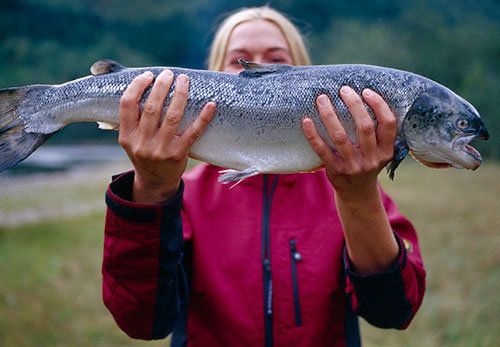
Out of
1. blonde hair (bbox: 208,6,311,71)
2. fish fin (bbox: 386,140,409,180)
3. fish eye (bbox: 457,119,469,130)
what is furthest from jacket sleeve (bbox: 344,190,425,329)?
blonde hair (bbox: 208,6,311,71)

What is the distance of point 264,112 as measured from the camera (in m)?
2.12

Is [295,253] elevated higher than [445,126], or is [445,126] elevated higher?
[445,126]

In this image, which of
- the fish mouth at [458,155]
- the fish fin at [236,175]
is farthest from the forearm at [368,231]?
the fish fin at [236,175]

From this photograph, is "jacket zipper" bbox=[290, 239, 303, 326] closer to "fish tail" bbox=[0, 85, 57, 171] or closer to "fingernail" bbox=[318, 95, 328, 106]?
"fingernail" bbox=[318, 95, 328, 106]

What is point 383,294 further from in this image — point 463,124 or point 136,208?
point 136,208

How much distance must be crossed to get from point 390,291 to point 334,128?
3.02 feet

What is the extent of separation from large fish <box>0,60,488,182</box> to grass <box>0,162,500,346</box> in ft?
11.1

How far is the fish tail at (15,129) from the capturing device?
212 centimetres

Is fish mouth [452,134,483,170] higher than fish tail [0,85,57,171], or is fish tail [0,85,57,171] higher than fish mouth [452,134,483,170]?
fish mouth [452,134,483,170]

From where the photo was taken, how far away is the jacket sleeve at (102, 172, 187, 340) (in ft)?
6.66

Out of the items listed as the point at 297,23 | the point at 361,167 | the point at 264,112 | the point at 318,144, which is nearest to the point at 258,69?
the point at 264,112

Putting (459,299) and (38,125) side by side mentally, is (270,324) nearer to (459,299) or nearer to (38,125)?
(38,125)

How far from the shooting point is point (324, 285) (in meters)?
2.34

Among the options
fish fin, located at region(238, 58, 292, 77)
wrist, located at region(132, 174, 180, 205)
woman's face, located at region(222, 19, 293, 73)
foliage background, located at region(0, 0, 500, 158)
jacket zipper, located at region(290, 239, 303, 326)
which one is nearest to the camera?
wrist, located at region(132, 174, 180, 205)
